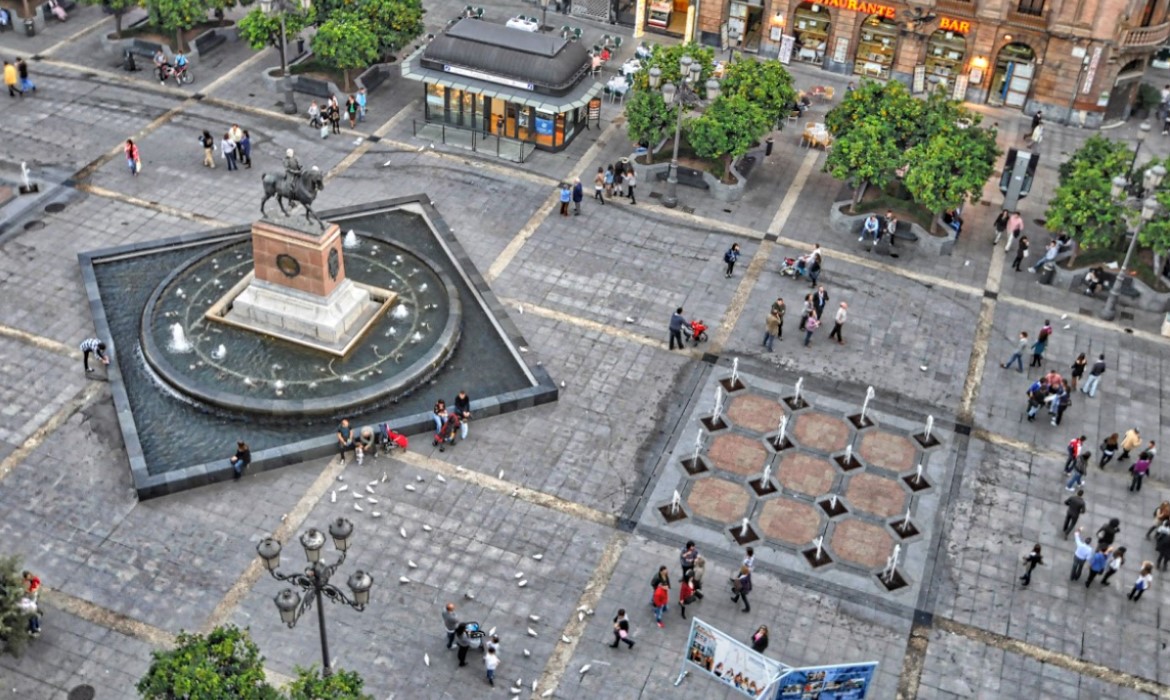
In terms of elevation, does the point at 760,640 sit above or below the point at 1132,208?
below

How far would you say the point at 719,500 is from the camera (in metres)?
35.9

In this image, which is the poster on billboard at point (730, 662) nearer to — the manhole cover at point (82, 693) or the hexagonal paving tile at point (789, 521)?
the hexagonal paving tile at point (789, 521)

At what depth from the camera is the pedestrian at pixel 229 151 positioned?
49.6 m

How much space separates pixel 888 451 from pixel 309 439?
57.3ft

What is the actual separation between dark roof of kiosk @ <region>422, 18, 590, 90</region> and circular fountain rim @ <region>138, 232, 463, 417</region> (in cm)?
1414

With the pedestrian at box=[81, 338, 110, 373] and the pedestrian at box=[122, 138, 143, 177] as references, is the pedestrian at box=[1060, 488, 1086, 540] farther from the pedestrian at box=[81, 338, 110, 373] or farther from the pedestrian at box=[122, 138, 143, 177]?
the pedestrian at box=[122, 138, 143, 177]

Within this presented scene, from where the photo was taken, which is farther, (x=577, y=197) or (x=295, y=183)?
(x=577, y=197)

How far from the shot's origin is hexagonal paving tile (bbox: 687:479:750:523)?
35.5m

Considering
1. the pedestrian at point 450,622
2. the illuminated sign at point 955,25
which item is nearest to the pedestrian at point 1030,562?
the pedestrian at point 450,622

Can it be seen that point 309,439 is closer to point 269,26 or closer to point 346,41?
point 346,41

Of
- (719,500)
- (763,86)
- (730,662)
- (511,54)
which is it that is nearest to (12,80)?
(511,54)

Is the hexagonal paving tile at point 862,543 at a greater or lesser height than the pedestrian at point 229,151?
lesser

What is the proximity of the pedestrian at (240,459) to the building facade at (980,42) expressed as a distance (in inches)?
1473

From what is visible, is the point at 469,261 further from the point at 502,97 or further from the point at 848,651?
the point at 848,651
